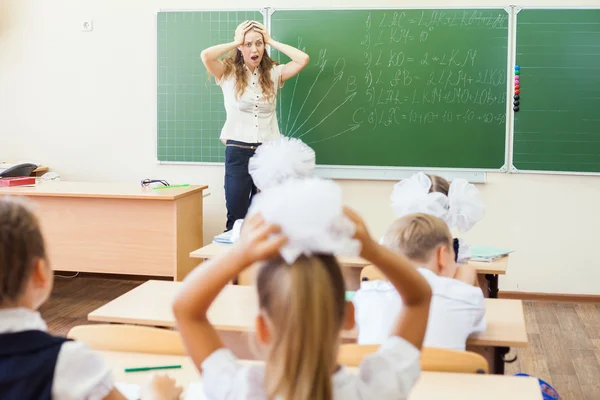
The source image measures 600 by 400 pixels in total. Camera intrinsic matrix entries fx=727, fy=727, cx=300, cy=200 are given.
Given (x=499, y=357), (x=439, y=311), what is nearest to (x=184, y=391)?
(x=439, y=311)

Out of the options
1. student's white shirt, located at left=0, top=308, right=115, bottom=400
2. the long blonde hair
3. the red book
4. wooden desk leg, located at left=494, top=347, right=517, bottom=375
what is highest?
the long blonde hair

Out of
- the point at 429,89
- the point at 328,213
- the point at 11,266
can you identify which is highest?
the point at 429,89

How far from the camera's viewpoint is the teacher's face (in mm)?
4781

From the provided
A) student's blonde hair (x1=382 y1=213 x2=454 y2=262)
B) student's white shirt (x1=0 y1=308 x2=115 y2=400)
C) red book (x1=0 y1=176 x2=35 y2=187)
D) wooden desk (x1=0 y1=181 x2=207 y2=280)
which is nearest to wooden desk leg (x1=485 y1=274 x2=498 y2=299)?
student's blonde hair (x1=382 y1=213 x2=454 y2=262)

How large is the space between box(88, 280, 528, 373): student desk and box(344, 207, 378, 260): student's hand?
1289 mm

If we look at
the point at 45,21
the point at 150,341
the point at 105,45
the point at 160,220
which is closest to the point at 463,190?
the point at 150,341

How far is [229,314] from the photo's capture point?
2457mm

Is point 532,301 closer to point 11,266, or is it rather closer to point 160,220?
point 160,220

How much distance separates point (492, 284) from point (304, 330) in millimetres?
2538

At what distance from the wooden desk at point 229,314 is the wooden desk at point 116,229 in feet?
5.67

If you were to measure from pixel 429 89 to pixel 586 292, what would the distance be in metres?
1.81

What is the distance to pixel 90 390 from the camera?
125cm

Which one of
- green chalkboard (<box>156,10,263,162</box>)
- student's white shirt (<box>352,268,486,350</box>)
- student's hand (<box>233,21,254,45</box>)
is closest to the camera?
student's white shirt (<box>352,268,486,350</box>)

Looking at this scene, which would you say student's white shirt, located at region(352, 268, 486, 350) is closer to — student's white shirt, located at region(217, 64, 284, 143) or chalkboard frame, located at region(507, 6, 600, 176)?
student's white shirt, located at region(217, 64, 284, 143)
